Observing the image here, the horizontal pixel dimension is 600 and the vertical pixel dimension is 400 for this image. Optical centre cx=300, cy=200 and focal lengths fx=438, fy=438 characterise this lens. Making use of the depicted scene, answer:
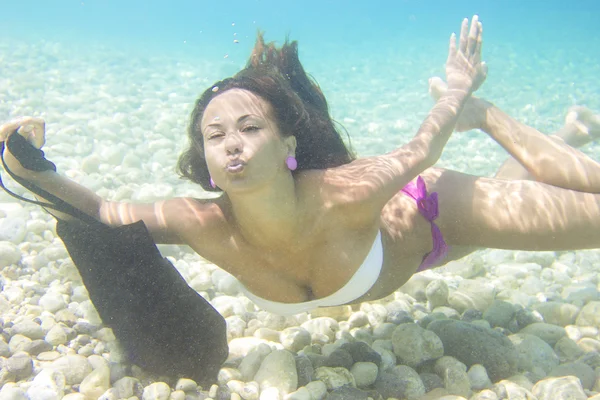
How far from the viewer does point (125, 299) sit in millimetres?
2664

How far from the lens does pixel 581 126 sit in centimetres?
488

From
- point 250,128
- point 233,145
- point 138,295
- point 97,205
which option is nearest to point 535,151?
point 250,128

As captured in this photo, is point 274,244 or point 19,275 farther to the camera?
point 19,275

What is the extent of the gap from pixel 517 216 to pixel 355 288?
4.13ft

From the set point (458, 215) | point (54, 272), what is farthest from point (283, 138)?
point (54, 272)

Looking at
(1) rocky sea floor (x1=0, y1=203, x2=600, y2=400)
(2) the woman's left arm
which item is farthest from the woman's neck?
(1) rocky sea floor (x1=0, y1=203, x2=600, y2=400)

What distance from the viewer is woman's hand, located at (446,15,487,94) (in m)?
3.95

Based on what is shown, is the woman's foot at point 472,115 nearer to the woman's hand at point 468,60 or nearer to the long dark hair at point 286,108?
the woman's hand at point 468,60

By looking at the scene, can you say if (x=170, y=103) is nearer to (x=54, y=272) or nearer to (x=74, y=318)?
(x=54, y=272)

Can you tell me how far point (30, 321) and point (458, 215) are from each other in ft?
9.73

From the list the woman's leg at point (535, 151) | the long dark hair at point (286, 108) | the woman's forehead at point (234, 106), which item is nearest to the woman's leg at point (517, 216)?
the woman's leg at point (535, 151)

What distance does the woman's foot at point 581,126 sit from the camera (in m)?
4.87

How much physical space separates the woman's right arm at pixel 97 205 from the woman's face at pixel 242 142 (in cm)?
58

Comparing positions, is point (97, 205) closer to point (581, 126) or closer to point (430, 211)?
point (430, 211)
